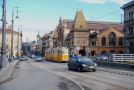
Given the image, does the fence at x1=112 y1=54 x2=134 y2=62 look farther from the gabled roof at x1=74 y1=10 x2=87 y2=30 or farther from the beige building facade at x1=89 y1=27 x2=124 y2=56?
the gabled roof at x1=74 y1=10 x2=87 y2=30

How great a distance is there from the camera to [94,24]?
12825 centimetres

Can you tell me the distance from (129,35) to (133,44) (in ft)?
9.16

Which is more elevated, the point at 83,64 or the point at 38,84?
the point at 83,64

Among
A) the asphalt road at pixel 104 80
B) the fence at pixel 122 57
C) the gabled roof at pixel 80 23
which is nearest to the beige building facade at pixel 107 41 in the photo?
the gabled roof at pixel 80 23

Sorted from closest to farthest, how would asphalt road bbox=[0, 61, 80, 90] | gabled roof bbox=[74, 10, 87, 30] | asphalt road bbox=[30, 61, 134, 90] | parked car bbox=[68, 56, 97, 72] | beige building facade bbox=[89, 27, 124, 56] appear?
asphalt road bbox=[0, 61, 80, 90] → asphalt road bbox=[30, 61, 134, 90] → parked car bbox=[68, 56, 97, 72] → beige building facade bbox=[89, 27, 124, 56] → gabled roof bbox=[74, 10, 87, 30]

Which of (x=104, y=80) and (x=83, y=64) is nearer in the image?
(x=104, y=80)

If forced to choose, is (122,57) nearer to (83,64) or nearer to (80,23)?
(83,64)

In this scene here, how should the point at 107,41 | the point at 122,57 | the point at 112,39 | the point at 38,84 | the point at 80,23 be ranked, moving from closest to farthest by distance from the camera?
the point at 38,84
the point at 122,57
the point at 107,41
the point at 112,39
the point at 80,23

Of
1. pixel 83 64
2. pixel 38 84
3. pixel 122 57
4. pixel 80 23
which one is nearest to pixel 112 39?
pixel 80 23

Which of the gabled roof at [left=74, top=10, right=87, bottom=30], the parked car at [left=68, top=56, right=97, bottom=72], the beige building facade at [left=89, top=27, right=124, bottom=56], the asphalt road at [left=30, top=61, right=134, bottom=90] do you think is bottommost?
the asphalt road at [left=30, top=61, right=134, bottom=90]

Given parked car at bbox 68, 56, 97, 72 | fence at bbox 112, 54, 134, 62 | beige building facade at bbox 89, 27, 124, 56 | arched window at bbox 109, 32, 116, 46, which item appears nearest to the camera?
parked car at bbox 68, 56, 97, 72

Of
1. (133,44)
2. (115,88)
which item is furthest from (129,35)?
(115,88)

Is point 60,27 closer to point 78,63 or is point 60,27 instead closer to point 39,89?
point 78,63

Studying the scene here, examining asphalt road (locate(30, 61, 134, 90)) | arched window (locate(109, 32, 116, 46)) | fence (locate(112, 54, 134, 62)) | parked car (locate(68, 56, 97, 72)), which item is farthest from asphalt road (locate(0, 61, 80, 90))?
arched window (locate(109, 32, 116, 46))
